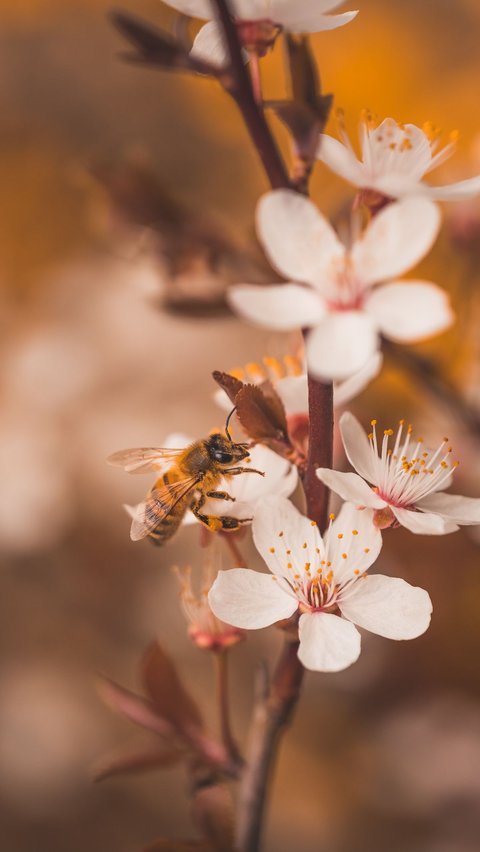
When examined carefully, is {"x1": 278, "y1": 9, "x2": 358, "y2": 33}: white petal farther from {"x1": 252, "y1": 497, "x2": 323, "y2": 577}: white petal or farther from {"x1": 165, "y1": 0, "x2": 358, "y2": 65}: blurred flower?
{"x1": 252, "y1": 497, "x2": 323, "y2": 577}: white petal

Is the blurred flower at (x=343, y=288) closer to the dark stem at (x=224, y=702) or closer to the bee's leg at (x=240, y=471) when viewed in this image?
the bee's leg at (x=240, y=471)

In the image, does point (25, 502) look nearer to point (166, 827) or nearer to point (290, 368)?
point (166, 827)

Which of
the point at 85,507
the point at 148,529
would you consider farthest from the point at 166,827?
the point at 148,529

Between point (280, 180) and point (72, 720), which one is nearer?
point (280, 180)

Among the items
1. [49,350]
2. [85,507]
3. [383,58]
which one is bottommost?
[85,507]

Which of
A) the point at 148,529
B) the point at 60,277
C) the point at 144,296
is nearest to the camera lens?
the point at 148,529

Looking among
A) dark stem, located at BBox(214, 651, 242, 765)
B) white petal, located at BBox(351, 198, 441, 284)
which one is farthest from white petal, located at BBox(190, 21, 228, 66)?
dark stem, located at BBox(214, 651, 242, 765)
